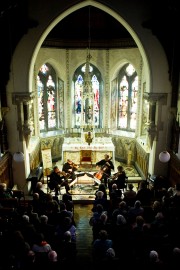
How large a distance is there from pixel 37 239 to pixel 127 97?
11.1 meters

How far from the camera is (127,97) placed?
15.9m

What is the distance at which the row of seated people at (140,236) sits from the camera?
5.89 metres

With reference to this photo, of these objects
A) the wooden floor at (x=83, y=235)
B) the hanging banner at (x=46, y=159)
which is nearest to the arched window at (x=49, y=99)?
the hanging banner at (x=46, y=159)

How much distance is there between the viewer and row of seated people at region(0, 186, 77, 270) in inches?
233

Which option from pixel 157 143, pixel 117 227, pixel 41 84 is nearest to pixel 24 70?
pixel 41 84

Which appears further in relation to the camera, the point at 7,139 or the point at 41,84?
the point at 41,84

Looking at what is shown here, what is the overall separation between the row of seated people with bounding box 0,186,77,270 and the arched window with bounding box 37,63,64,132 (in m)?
8.52

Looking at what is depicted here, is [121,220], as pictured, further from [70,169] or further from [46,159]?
[46,159]

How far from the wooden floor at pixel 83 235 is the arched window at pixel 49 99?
6.56m

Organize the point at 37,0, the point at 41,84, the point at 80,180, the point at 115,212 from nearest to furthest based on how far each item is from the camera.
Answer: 1. the point at 115,212
2. the point at 37,0
3. the point at 80,180
4. the point at 41,84

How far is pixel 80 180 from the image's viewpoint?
Result: 42.3 ft

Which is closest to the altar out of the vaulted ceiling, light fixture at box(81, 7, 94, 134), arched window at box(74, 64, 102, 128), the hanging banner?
light fixture at box(81, 7, 94, 134)

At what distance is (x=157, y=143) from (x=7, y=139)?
21.0 feet

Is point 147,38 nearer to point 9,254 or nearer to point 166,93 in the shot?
point 166,93
